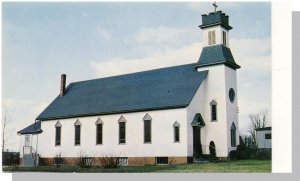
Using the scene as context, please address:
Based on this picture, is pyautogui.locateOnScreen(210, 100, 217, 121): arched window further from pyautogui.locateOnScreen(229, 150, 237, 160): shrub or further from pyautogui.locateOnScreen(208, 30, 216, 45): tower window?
pyautogui.locateOnScreen(208, 30, 216, 45): tower window

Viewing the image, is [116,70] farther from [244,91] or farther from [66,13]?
[244,91]

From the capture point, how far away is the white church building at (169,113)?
3070cm

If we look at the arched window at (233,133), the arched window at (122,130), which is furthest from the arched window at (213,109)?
the arched window at (122,130)

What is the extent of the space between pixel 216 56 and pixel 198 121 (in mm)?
4533

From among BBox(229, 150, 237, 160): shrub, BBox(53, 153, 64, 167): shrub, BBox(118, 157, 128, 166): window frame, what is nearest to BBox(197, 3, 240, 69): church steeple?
BBox(229, 150, 237, 160): shrub

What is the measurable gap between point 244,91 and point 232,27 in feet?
12.3

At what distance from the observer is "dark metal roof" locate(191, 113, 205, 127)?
100 feet

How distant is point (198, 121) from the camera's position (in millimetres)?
30797

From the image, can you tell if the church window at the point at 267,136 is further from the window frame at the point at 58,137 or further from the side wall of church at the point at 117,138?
the window frame at the point at 58,137

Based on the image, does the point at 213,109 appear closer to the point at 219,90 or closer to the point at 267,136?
the point at 219,90


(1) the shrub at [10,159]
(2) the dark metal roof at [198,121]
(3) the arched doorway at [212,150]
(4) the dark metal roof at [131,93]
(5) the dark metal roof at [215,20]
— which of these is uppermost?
(5) the dark metal roof at [215,20]

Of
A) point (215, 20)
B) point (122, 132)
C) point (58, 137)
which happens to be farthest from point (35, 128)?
point (215, 20)

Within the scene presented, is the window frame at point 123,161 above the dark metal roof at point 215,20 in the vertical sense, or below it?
below

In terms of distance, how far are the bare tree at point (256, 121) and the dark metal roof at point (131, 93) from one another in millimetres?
4342
